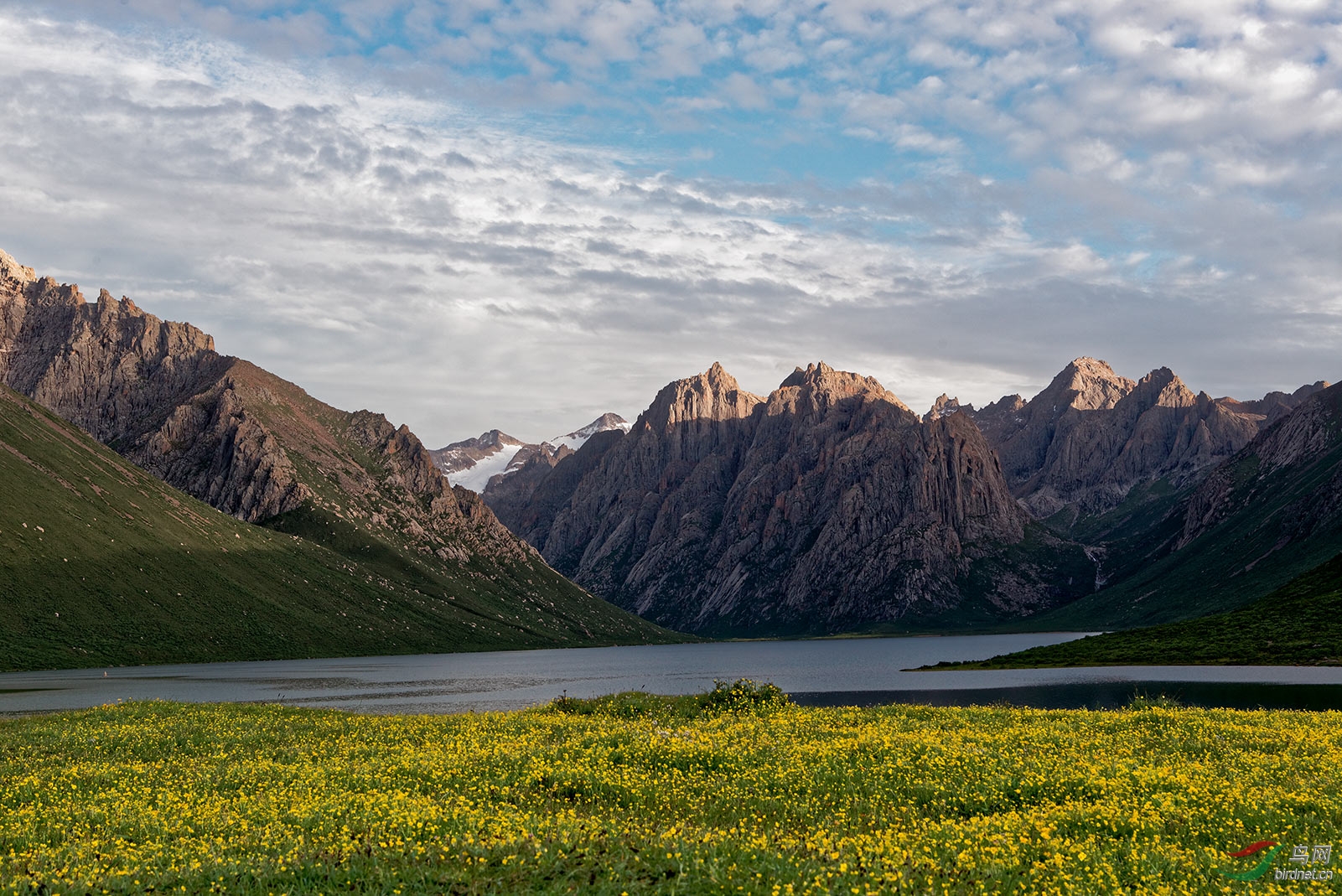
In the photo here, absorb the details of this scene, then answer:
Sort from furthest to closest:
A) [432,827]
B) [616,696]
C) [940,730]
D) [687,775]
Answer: [616,696] < [940,730] < [687,775] < [432,827]

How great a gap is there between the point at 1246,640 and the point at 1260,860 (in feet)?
495

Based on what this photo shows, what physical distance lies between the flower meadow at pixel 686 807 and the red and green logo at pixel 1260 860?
249mm

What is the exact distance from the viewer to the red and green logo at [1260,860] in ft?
49.9

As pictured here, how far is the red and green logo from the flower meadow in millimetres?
249

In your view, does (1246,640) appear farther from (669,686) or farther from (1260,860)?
(1260,860)

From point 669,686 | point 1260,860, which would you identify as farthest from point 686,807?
point 669,686

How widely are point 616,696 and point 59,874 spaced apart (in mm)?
40181

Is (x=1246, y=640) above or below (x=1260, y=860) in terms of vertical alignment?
below

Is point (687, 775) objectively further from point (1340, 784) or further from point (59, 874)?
point (1340, 784)

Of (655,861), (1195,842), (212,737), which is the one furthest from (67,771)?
(1195,842)

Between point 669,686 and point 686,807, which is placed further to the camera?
point 669,686

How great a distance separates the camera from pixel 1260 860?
53.6 ft

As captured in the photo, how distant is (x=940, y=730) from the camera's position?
3500cm

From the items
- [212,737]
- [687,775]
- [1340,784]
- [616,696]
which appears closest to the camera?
[1340,784]
